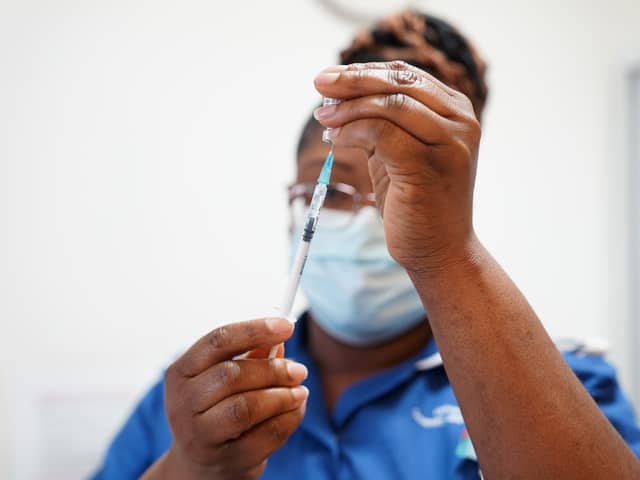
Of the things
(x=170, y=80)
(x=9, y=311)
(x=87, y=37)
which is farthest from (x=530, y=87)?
(x=9, y=311)

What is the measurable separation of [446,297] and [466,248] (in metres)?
0.04

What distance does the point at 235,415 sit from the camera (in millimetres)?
480

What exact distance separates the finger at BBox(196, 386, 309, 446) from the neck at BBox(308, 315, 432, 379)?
34cm

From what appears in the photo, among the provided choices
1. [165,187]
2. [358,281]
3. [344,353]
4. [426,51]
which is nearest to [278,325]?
[358,281]

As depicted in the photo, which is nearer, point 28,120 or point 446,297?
point 446,297

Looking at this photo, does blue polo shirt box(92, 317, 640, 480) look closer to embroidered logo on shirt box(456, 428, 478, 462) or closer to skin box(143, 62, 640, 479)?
embroidered logo on shirt box(456, 428, 478, 462)

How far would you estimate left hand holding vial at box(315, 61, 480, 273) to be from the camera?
0.39 metres

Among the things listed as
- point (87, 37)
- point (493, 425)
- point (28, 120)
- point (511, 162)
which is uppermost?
point (87, 37)

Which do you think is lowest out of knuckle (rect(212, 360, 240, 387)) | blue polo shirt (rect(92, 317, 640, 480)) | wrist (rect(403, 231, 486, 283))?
blue polo shirt (rect(92, 317, 640, 480))

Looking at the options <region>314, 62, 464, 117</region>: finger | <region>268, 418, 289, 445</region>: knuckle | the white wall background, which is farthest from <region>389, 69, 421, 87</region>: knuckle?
the white wall background

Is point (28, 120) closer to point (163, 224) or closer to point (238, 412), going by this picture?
point (163, 224)

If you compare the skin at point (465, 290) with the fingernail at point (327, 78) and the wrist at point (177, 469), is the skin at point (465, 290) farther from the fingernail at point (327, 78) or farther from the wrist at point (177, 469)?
the wrist at point (177, 469)

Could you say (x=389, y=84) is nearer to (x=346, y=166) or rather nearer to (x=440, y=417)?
(x=346, y=166)

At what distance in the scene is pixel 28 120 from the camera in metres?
1.18
